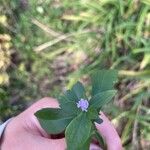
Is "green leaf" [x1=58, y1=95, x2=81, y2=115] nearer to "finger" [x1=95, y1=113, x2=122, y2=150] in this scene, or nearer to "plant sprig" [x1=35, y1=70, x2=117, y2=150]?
"plant sprig" [x1=35, y1=70, x2=117, y2=150]

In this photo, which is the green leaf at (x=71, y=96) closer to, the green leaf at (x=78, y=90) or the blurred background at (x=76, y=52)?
the green leaf at (x=78, y=90)

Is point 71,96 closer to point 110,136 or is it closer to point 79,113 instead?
point 79,113

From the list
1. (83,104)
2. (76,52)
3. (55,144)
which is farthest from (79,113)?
(76,52)

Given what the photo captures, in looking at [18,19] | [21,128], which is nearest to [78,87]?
[21,128]

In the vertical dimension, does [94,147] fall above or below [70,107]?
below

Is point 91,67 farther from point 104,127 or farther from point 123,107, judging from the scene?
point 104,127

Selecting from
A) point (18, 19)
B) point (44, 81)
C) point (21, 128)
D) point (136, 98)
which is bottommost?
point (136, 98)
